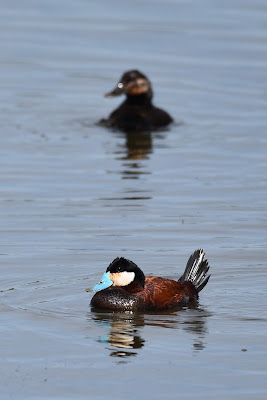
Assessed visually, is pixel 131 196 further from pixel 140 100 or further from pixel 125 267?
pixel 140 100

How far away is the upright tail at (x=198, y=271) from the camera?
33.0ft

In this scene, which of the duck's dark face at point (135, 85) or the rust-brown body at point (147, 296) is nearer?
the rust-brown body at point (147, 296)

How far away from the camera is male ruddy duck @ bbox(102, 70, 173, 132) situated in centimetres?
1809

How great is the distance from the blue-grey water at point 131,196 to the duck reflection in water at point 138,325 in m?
0.03

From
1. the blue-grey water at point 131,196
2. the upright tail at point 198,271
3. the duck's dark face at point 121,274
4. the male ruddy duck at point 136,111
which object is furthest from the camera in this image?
the male ruddy duck at point 136,111

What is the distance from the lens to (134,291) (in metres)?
9.78

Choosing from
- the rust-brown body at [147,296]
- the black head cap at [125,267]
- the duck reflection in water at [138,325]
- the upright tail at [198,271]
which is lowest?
the duck reflection in water at [138,325]

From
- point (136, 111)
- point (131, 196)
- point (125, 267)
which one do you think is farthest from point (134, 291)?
point (136, 111)

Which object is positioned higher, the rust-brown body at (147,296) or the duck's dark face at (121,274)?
the duck's dark face at (121,274)

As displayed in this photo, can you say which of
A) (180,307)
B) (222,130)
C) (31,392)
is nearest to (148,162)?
(222,130)

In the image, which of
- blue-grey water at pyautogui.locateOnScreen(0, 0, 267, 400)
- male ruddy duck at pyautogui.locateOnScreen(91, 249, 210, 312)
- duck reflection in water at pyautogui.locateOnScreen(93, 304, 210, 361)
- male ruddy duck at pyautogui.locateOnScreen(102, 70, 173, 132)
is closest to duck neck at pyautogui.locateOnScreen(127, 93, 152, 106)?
male ruddy duck at pyautogui.locateOnScreen(102, 70, 173, 132)

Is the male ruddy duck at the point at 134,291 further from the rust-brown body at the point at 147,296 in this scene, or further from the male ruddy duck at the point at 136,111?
the male ruddy duck at the point at 136,111

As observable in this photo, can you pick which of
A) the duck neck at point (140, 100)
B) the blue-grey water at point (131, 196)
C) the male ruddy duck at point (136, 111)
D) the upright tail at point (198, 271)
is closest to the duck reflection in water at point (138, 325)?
the blue-grey water at point (131, 196)

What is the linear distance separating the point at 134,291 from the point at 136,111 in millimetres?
8939
